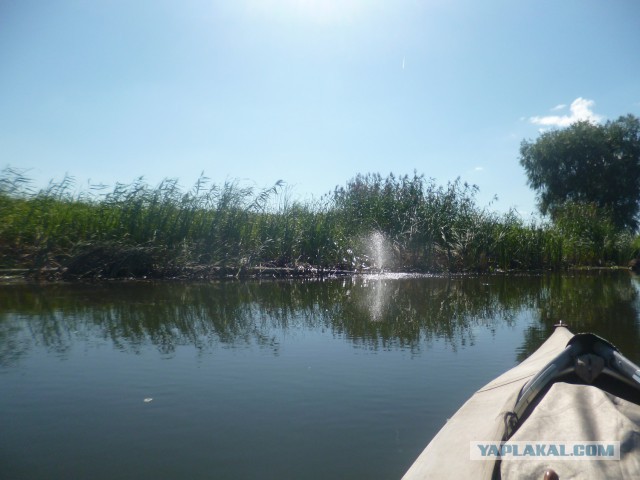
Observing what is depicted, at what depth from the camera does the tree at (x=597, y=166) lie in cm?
2850

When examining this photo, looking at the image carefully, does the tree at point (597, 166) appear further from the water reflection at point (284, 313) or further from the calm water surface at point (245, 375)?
the calm water surface at point (245, 375)

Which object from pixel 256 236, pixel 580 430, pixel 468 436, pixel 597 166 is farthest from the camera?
pixel 597 166

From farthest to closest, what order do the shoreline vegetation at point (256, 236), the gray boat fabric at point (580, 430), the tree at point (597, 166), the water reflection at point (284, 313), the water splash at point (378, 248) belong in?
the tree at point (597, 166) < the water splash at point (378, 248) < the shoreline vegetation at point (256, 236) < the water reflection at point (284, 313) < the gray boat fabric at point (580, 430)

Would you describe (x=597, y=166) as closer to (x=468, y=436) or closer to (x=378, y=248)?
(x=378, y=248)

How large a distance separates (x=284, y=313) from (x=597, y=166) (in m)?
26.3

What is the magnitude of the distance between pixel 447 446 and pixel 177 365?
3.14 meters

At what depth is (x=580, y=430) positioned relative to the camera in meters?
2.14

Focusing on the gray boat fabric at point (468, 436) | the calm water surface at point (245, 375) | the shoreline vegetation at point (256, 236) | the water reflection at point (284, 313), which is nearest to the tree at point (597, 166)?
the shoreline vegetation at point (256, 236)

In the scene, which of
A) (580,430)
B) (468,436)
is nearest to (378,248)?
(468,436)

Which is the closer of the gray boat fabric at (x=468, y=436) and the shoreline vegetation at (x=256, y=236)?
the gray boat fabric at (x=468, y=436)

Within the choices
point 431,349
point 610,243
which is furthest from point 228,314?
point 610,243

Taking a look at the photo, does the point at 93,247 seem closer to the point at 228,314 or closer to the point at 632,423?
the point at 228,314

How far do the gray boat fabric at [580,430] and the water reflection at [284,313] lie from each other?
3.36 meters

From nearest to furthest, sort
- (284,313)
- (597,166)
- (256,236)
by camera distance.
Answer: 1. (284,313)
2. (256,236)
3. (597,166)
